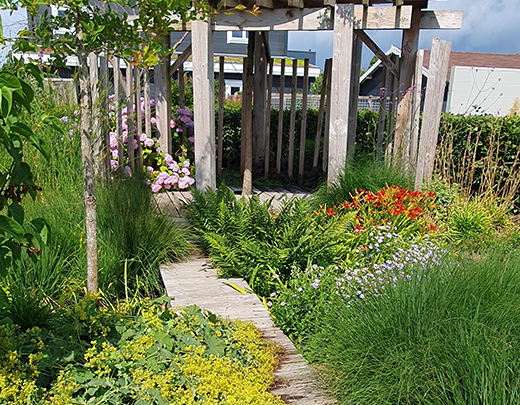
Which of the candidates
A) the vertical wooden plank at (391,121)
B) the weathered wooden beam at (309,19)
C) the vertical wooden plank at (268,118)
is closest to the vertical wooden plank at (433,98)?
the vertical wooden plank at (391,121)

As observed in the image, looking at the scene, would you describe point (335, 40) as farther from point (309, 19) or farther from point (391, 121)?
point (391, 121)

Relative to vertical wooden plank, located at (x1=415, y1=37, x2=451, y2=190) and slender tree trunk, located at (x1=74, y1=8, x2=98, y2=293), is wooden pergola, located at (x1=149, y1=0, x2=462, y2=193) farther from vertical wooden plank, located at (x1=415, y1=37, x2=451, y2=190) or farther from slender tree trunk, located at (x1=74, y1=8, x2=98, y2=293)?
slender tree trunk, located at (x1=74, y1=8, x2=98, y2=293)

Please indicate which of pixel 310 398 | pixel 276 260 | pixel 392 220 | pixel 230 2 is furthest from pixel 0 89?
pixel 230 2

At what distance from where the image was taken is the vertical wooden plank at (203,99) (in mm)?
5223

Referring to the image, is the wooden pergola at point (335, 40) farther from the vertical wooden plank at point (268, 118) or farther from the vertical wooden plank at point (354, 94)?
the vertical wooden plank at point (268, 118)

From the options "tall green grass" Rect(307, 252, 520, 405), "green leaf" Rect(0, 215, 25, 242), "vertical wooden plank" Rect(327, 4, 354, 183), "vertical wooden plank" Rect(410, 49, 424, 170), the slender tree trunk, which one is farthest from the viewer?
"vertical wooden plank" Rect(410, 49, 424, 170)

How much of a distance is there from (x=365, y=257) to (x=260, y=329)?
1285 mm

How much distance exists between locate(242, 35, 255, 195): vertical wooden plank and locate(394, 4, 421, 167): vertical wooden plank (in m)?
2.08

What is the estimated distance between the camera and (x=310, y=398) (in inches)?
84.7

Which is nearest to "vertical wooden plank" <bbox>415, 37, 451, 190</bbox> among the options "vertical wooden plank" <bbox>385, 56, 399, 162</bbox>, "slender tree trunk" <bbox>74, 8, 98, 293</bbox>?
"vertical wooden plank" <bbox>385, 56, 399, 162</bbox>

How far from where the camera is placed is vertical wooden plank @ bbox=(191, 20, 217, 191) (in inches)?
206

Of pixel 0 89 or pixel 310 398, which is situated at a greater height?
pixel 0 89

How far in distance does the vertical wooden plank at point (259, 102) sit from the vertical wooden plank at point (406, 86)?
2584 millimetres

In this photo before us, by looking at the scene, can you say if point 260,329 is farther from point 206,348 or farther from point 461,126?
point 461,126
